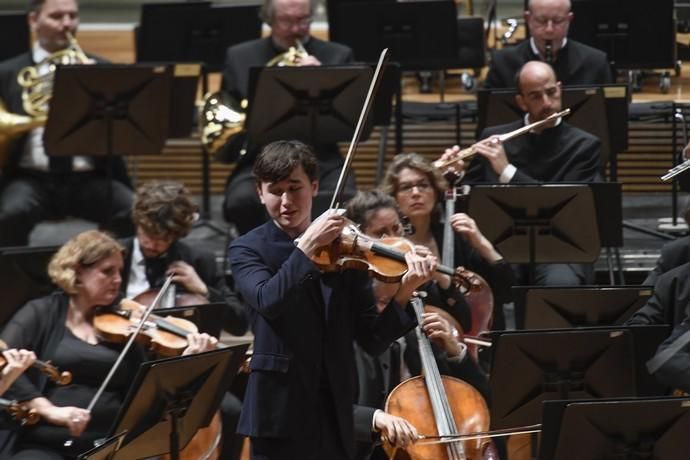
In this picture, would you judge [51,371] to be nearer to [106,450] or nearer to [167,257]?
[106,450]

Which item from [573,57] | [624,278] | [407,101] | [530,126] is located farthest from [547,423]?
[407,101]

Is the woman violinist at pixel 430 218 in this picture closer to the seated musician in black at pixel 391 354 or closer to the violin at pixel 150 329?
the seated musician in black at pixel 391 354

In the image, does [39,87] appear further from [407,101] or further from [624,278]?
[624,278]

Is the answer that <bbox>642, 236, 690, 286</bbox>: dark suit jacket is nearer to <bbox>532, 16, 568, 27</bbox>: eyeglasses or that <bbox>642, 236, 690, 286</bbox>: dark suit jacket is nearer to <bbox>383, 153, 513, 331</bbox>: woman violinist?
<bbox>383, 153, 513, 331</bbox>: woman violinist

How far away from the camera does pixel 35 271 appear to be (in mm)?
5223

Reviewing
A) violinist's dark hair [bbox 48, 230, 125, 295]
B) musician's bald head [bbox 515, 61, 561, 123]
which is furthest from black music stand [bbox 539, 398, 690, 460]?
musician's bald head [bbox 515, 61, 561, 123]

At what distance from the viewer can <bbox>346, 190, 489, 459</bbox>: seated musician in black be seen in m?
4.54

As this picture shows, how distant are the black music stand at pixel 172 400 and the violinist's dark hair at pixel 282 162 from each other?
2.10 ft

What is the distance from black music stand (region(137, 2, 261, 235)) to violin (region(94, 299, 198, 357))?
216 centimetres

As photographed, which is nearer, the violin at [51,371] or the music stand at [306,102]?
the violin at [51,371]

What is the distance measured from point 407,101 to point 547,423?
4.11 metres

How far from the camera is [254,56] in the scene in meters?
6.53

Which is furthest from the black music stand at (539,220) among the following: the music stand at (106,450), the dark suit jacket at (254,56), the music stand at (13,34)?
the music stand at (13,34)

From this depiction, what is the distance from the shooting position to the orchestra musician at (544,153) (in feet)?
19.1
